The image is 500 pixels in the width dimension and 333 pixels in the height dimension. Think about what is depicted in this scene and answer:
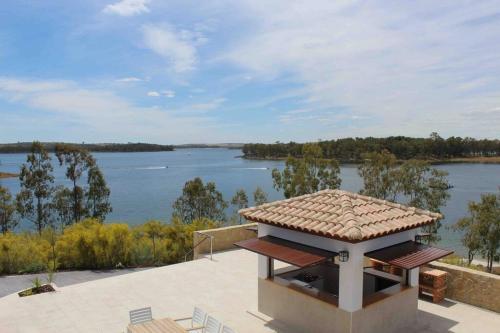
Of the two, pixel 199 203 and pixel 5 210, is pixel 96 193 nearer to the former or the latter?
pixel 5 210

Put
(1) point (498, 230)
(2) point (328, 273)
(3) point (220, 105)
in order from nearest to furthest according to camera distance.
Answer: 1. (2) point (328, 273)
2. (1) point (498, 230)
3. (3) point (220, 105)

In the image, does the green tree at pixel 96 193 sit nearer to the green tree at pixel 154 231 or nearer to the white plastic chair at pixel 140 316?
the green tree at pixel 154 231

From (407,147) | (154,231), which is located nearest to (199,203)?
(154,231)

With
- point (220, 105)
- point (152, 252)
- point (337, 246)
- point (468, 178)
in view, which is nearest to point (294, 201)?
point (337, 246)

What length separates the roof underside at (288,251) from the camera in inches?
280

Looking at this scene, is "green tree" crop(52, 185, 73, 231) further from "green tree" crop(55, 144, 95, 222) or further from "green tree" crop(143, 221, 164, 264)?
"green tree" crop(143, 221, 164, 264)

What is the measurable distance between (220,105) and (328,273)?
41.7 metres

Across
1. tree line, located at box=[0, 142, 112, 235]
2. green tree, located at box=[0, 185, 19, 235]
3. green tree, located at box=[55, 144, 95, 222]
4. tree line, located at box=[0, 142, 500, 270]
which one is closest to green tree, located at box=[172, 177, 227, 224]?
tree line, located at box=[0, 142, 500, 270]

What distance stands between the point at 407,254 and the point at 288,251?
7.34ft

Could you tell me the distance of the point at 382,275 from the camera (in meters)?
8.75

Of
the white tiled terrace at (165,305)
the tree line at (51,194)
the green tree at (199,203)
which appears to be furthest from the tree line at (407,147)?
the white tiled terrace at (165,305)

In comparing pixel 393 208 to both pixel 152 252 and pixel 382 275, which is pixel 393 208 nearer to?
pixel 382 275

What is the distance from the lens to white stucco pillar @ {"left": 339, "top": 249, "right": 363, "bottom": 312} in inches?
277

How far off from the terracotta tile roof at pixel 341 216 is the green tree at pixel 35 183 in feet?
85.8
